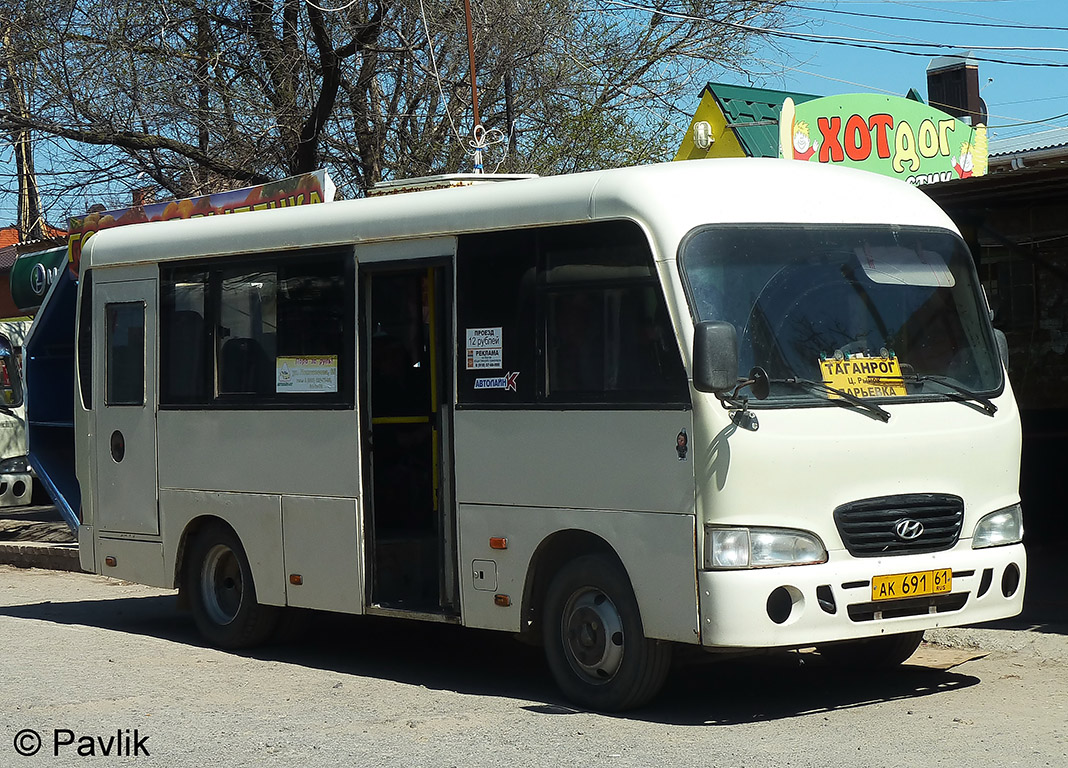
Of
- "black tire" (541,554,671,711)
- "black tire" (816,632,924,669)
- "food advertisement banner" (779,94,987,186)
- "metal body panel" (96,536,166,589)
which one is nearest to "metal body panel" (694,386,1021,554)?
"black tire" (541,554,671,711)

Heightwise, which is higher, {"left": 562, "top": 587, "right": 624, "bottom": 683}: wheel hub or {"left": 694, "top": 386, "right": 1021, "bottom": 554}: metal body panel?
{"left": 694, "top": 386, "right": 1021, "bottom": 554}: metal body panel

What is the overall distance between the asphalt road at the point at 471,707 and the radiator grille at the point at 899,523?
812 mm

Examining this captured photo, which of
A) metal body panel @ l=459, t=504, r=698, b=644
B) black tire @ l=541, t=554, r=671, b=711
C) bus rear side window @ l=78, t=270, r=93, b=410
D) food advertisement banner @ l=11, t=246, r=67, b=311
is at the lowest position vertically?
black tire @ l=541, t=554, r=671, b=711

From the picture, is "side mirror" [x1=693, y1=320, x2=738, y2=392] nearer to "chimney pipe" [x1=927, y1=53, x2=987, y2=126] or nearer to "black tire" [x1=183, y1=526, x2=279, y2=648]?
"black tire" [x1=183, y1=526, x2=279, y2=648]

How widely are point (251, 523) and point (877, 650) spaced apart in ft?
13.1

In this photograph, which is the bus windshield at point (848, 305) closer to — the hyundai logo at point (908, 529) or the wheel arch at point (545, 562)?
the hyundai logo at point (908, 529)

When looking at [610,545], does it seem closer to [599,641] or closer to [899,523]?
[599,641]

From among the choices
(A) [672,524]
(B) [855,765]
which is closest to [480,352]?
(A) [672,524]

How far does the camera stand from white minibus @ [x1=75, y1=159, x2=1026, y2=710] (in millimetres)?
7277

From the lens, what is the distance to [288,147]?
58.9 ft

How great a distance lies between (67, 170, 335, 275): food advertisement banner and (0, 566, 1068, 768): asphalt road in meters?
3.65

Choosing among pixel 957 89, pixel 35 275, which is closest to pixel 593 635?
pixel 35 275

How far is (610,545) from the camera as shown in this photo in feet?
25.4

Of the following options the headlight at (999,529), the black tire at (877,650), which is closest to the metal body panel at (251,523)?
the black tire at (877,650)
